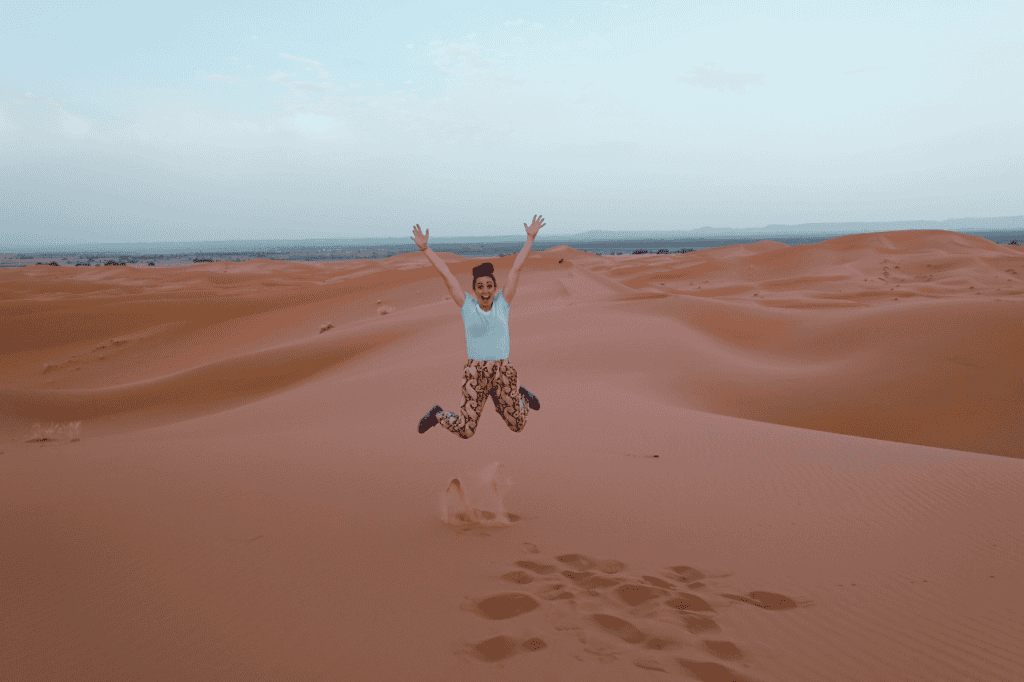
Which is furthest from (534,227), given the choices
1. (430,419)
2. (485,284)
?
(430,419)

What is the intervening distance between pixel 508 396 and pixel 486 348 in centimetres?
43

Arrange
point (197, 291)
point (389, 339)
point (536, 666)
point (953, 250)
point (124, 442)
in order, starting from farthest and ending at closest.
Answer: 1. point (953, 250)
2. point (197, 291)
3. point (389, 339)
4. point (124, 442)
5. point (536, 666)

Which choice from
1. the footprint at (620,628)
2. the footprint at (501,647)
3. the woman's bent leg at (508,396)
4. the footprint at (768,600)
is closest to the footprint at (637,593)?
the footprint at (620,628)

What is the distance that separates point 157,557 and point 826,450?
664cm

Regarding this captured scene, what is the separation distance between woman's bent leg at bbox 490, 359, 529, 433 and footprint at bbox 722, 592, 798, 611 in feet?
6.38

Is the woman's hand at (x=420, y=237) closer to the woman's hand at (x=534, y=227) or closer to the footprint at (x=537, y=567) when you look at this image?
the woman's hand at (x=534, y=227)

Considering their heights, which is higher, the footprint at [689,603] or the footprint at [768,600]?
the footprint at [689,603]

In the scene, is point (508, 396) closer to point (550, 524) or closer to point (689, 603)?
point (550, 524)

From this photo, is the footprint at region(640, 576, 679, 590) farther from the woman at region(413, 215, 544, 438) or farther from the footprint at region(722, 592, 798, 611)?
the woman at region(413, 215, 544, 438)

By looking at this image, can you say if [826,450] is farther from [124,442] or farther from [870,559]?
[124,442]

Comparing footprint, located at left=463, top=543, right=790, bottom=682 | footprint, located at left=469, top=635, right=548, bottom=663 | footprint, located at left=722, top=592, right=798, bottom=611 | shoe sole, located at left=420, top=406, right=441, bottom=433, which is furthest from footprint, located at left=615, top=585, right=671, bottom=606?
shoe sole, located at left=420, top=406, right=441, bottom=433

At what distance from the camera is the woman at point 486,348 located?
4.49 metres

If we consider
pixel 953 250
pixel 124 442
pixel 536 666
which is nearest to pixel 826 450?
pixel 536 666

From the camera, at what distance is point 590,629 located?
123 inches
